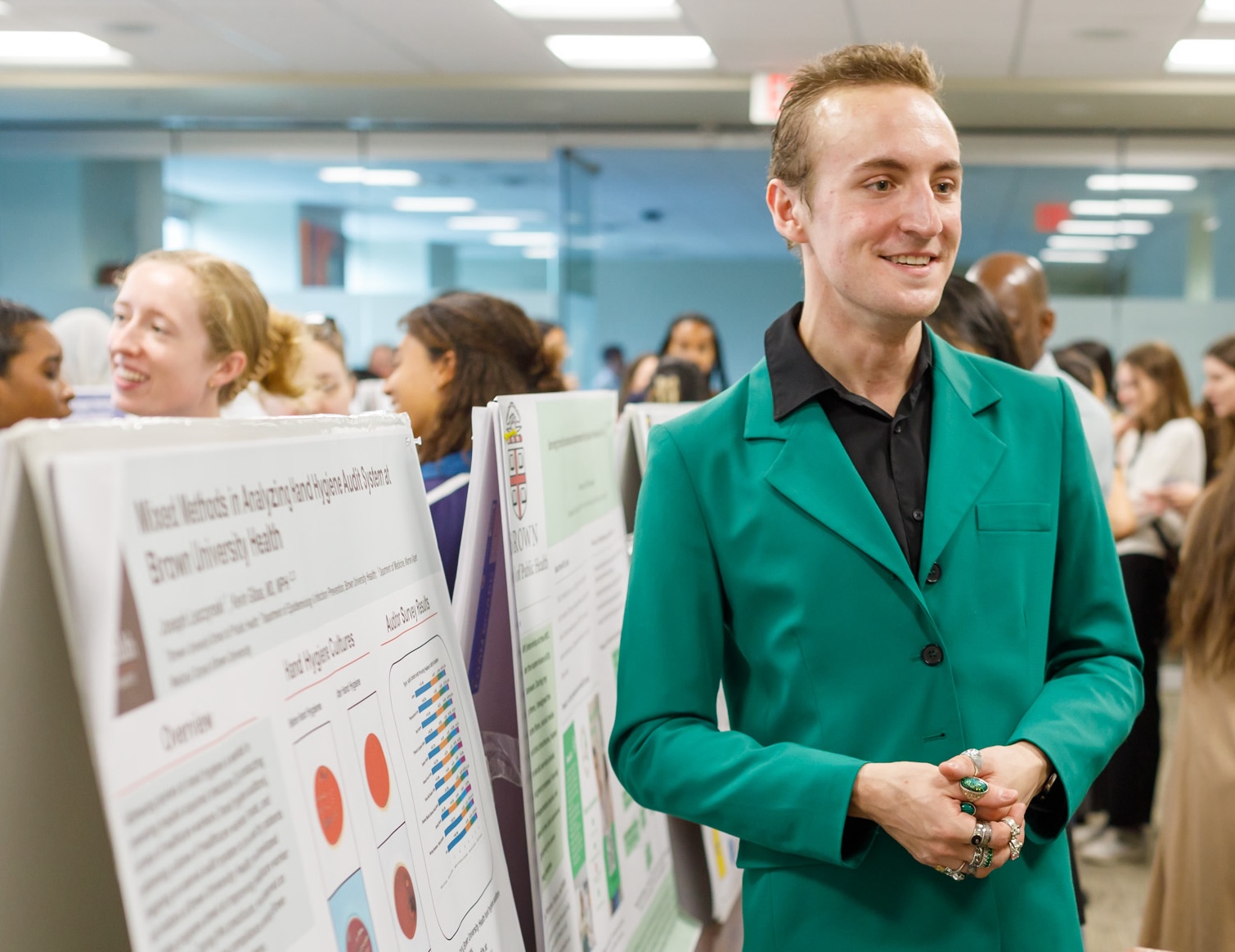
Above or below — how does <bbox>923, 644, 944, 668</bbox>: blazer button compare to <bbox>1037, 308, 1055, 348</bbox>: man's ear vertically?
below

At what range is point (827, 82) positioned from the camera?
1260 millimetres

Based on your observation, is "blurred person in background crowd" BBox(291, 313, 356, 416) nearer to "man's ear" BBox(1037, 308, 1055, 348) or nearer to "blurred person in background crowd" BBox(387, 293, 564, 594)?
"blurred person in background crowd" BBox(387, 293, 564, 594)

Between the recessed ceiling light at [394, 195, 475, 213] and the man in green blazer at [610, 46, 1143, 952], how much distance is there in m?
7.77

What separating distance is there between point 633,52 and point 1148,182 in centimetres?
385

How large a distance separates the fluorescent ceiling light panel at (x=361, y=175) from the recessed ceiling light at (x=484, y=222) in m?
0.48

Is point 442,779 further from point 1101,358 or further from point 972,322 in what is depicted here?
point 1101,358

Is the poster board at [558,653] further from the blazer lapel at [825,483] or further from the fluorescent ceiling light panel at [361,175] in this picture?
the fluorescent ceiling light panel at [361,175]

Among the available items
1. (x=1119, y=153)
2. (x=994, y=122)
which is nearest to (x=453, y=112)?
(x=994, y=122)

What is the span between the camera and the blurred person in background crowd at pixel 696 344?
17.4ft

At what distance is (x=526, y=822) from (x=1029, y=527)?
64cm

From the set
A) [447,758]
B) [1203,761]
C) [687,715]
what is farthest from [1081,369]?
[447,758]

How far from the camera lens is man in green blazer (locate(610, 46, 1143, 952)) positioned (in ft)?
3.91

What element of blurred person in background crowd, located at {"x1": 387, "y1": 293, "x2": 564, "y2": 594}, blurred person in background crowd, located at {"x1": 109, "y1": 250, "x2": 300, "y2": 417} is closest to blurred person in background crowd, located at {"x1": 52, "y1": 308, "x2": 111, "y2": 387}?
blurred person in background crowd, located at {"x1": 387, "y1": 293, "x2": 564, "y2": 594}

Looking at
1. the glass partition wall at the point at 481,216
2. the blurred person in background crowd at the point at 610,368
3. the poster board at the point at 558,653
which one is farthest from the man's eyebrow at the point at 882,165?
the blurred person in background crowd at the point at 610,368
